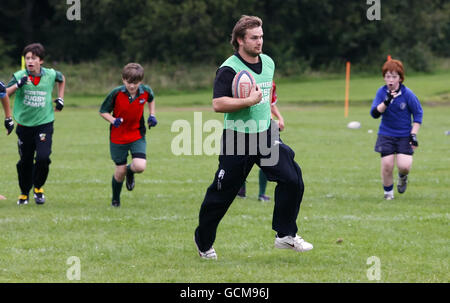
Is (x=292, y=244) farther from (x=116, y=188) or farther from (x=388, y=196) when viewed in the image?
(x=388, y=196)

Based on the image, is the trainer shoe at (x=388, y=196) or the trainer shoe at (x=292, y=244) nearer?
the trainer shoe at (x=292, y=244)

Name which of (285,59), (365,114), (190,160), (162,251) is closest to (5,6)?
(285,59)

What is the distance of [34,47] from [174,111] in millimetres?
21522

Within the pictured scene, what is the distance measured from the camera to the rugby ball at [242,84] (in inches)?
258

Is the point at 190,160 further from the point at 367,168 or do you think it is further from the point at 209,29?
the point at 209,29

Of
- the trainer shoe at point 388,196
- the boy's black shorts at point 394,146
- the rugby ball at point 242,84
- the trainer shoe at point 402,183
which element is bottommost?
the trainer shoe at point 388,196

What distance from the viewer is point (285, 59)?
49969mm

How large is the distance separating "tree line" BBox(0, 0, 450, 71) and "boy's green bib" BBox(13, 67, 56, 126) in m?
39.1

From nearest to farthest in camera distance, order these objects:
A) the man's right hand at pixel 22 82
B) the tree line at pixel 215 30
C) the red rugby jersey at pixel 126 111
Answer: the red rugby jersey at pixel 126 111
the man's right hand at pixel 22 82
the tree line at pixel 215 30

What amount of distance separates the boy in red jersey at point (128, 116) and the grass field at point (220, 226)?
686mm

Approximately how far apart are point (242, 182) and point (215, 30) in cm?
4421

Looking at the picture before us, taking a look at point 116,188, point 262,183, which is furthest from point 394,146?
point 116,188

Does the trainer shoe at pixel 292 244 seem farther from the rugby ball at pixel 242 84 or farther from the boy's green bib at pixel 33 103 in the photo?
the boy's green bib at pixel 33 103

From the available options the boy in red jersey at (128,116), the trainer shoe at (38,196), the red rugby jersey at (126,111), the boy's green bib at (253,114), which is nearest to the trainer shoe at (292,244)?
the boy's green bib at (253,114)
